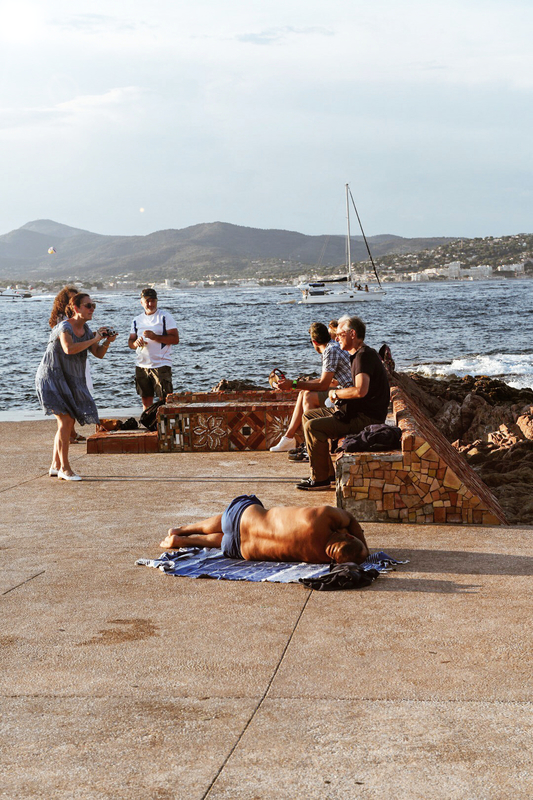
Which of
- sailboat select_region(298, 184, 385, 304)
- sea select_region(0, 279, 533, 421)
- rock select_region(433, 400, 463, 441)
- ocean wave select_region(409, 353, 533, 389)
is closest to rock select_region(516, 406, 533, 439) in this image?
rock select_region(433, 400, 463, 441)

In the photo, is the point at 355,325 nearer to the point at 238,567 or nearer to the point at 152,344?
the point at 238,567

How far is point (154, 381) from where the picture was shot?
31.3 ft

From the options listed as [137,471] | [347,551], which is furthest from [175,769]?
[137,471]

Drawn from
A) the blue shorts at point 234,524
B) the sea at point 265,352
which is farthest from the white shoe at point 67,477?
the sea at point 265,352

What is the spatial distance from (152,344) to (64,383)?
1.82 metres

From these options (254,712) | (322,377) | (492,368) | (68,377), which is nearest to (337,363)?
(322,377)

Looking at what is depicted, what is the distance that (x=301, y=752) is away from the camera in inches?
107

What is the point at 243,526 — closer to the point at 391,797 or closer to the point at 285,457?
the point at 391,797

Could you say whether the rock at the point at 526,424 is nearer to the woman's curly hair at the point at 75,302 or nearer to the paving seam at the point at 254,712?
the woman's curly hair at the point at 75,302

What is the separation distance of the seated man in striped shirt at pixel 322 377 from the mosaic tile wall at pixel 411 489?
151cm

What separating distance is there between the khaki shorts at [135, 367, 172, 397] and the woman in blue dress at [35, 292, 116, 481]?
1.66 meters

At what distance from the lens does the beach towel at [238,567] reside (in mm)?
4551

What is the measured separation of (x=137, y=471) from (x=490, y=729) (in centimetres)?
545

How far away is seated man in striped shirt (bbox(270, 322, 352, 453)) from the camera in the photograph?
24.6ft
